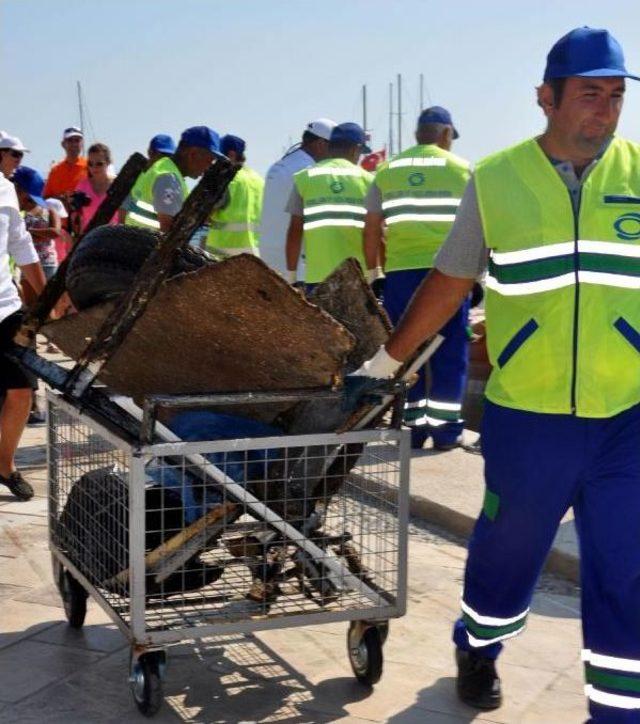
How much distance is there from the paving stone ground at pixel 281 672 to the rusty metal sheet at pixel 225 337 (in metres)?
0.96

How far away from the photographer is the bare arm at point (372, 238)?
801 cm

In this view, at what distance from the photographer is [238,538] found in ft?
13.5

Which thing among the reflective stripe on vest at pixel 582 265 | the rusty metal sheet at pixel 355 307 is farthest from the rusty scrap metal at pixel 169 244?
the reflective stripe on vest at pixel 582 265

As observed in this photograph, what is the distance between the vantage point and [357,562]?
13.7ft

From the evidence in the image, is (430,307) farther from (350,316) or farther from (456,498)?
(456,498)

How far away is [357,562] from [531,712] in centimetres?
70

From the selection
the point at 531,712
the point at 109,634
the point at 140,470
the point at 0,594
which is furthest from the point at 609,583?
the point at 0,594

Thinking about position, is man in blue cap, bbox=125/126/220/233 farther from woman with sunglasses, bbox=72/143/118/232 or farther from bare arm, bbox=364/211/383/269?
woman with sunglasses, bbox=72/143/118/232

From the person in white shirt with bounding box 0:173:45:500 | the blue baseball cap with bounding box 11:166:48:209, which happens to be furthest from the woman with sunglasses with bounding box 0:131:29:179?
the person in white shirt with bounding box 0:173:45:500

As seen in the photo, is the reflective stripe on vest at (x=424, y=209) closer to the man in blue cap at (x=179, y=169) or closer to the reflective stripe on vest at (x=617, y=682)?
the man in blue cap at (x=179, y=169)

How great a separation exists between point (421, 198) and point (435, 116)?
21.1 inches

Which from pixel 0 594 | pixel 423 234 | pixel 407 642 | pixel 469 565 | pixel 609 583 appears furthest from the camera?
pixel 423 234

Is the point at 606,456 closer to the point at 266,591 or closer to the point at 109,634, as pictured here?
the point at 266,591

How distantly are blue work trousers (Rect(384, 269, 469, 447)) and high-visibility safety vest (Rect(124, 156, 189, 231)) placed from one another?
1484 mm
